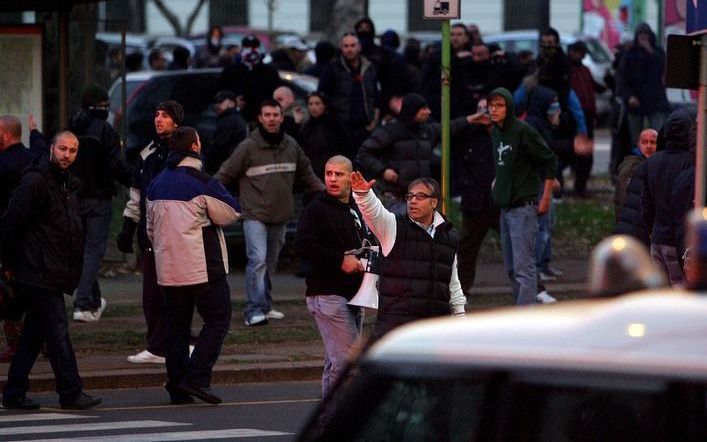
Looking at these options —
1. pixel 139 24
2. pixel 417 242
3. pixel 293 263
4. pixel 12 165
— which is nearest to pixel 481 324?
pixel 417 242

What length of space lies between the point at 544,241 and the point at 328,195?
255 inches

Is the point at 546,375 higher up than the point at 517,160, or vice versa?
the point at 546,375

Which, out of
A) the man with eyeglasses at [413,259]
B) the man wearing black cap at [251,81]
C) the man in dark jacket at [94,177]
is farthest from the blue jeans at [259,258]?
the man with eyeglasses at [413,259]

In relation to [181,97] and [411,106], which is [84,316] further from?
[181,97]

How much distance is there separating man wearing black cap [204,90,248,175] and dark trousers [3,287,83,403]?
5.21 metres

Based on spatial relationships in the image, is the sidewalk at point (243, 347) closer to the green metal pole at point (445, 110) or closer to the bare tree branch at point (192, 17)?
the green metal pole at point (445, 110)

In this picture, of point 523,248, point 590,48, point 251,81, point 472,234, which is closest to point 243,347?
point 523,248

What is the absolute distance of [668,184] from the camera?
11.3m

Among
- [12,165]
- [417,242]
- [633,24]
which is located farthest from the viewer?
[633,24]

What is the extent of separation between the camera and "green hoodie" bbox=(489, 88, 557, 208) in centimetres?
1408

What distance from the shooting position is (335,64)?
61.1ft

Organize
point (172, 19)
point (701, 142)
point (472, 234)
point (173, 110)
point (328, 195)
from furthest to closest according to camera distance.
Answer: point (172, 19) → point (472, 234) → point (173, 110) → point (328, 195) → point (701, 142)

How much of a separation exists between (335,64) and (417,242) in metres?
9.77

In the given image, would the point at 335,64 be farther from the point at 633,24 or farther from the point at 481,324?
the point at 633,24
